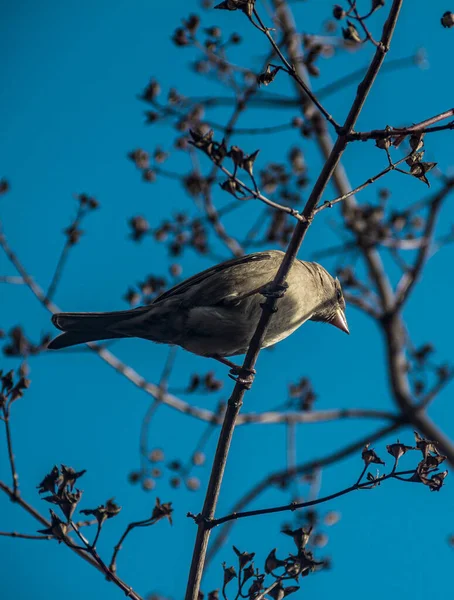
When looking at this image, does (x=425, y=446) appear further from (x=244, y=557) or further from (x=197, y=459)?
(x=197, y=459)

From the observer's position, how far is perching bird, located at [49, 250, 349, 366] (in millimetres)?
4691

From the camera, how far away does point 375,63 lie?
300 cm

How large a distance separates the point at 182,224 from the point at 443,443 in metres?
3.47

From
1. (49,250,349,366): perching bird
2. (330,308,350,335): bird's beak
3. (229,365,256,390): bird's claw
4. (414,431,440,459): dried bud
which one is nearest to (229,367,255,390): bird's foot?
(229,365,256,390): bird's claw

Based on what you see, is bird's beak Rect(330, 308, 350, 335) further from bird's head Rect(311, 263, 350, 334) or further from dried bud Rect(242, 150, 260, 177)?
dried bud Rect(242, 150, 260, 177)

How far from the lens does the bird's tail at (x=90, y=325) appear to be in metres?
4.85

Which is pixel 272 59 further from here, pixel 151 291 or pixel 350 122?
pixel 350 122

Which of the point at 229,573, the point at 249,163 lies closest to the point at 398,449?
the point at 229,573

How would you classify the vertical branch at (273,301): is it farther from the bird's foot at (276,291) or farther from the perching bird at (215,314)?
the perching bird at (215,314)

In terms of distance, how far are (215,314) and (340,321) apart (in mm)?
1578

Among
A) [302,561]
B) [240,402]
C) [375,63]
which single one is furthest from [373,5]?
[302,561]

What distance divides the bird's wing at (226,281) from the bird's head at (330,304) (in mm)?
551

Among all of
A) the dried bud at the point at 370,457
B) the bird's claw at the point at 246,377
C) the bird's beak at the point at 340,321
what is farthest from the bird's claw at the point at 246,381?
the bird's beak at the point at 340,321

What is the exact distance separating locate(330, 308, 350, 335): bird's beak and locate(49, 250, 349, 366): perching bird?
29.7 inches
